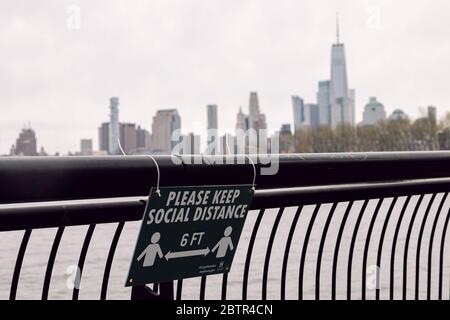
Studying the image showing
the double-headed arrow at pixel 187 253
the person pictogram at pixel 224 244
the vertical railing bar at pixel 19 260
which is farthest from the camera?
the person pictogram at pixel 224 244

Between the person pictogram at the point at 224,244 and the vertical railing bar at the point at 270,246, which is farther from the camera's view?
the vertical railing bar at the point at 270,246

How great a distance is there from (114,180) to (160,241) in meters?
0.34

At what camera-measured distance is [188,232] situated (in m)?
2.63

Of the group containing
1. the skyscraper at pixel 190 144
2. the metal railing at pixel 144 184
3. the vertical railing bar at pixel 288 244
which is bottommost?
the vertical railing bar at pixel 288 244

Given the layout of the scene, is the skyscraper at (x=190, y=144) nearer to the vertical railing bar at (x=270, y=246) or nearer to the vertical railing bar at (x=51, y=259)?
the vertical railing bar at (x=51, y=259)

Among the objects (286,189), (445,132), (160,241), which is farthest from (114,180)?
(445,132)

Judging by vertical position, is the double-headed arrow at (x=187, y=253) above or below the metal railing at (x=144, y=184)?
below

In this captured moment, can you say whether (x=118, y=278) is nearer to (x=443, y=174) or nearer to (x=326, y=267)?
A: (x=326, y=267)

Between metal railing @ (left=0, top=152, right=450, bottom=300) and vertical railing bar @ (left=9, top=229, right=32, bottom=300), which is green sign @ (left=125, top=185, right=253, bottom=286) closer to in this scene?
metal railing @ (left=0, top=152, right=450, bottom=300)

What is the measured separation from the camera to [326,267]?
21312mm

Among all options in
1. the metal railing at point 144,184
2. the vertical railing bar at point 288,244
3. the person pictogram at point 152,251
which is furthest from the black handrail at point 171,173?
the vertical railing bar at point 288,244

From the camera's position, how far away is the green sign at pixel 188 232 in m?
2.52

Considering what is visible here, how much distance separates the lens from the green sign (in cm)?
252
